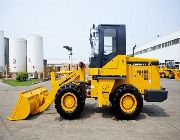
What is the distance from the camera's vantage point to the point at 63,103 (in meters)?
8.35

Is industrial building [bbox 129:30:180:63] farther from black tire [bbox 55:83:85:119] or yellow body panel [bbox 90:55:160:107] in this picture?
black tire [bbox 55:83:85:119]

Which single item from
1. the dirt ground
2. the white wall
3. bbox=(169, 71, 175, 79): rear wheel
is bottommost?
the dirt ground

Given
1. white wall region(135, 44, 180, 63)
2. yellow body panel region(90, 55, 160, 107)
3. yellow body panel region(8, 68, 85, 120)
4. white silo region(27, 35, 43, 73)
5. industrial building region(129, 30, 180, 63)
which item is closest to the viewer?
yellow body panel region(8, 68, 85, 120)

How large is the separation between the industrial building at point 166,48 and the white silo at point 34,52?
20998mm

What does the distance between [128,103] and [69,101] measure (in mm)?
1992

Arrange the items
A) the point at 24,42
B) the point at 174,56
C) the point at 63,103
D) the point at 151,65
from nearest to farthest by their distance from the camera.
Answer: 1. the point at 63,103
2. the point at 151,65
3. the point at 24,42
4. the point at 174,56

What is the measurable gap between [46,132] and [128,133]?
219 centimetres

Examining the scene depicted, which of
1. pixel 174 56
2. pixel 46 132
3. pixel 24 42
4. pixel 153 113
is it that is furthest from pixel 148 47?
pixel 46 132

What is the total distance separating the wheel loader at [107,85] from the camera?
829cm

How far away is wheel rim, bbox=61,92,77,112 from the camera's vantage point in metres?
8.34

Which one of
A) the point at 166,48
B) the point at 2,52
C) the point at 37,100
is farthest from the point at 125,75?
the point at 166,48

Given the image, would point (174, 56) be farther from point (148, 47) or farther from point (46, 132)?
point (46, 132)

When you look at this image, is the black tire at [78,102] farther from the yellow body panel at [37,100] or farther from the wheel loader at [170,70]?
the wheel loader at [170,70]

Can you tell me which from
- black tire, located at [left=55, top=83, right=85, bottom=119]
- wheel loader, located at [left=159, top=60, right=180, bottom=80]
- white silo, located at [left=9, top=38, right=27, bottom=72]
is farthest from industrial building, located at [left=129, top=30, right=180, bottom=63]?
black tire, located at [left=55, top=83, right=85, bottom=119]
